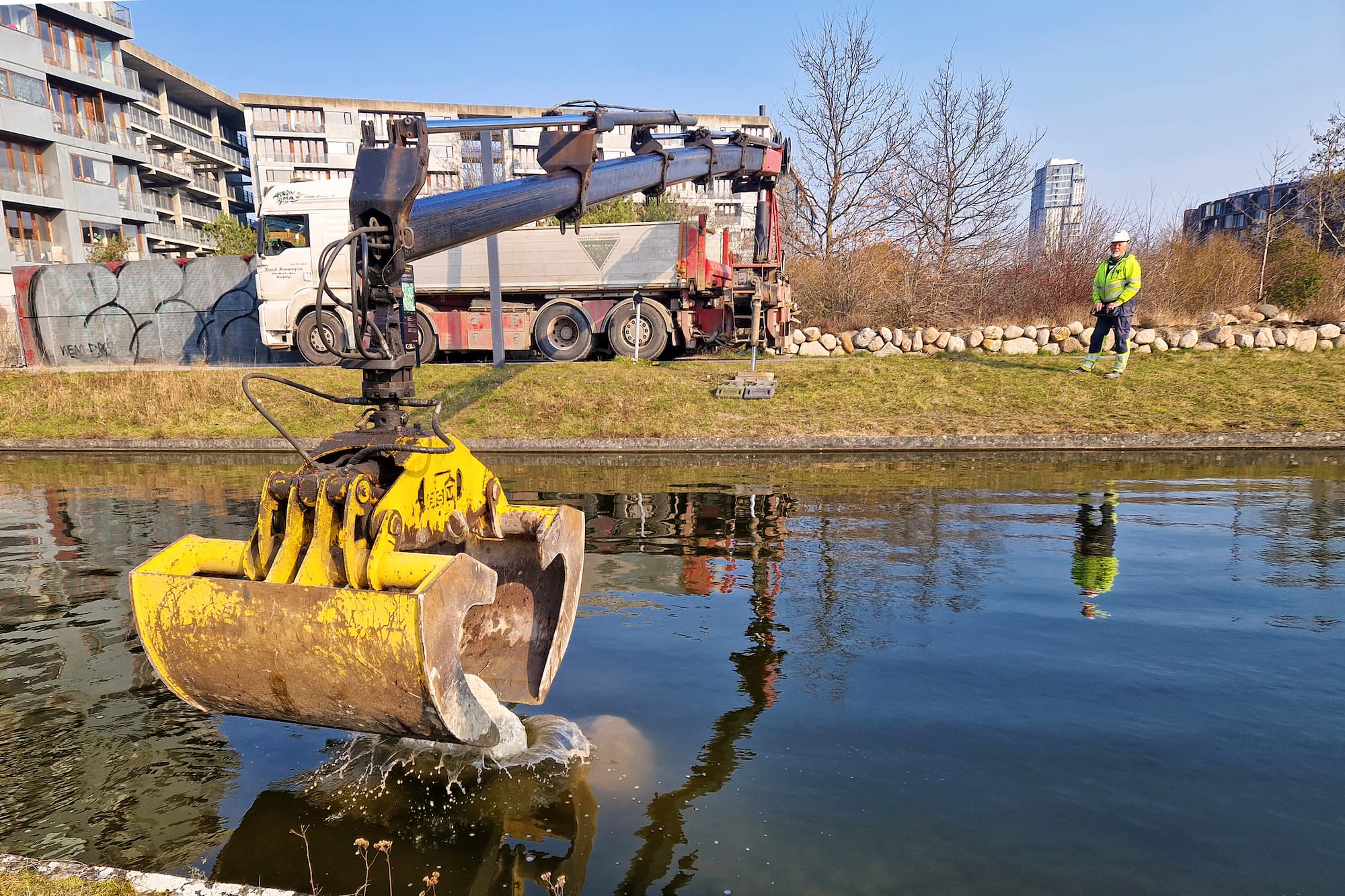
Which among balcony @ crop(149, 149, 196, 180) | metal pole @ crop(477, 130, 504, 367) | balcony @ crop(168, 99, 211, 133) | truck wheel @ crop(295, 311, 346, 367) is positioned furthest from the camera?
balcony @ crop(168, 99, 211, 133)

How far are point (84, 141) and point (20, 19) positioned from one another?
5.05 m

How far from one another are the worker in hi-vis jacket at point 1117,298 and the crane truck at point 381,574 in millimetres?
12758

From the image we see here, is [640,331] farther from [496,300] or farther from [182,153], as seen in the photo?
[182,153]

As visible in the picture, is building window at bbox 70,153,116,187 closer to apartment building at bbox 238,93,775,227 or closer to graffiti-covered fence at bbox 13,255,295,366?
graffiti-covered fence at bbox 13,255,295,366

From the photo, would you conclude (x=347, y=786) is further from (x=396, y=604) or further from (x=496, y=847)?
(x=396, y=604)

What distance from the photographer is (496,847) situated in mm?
3029

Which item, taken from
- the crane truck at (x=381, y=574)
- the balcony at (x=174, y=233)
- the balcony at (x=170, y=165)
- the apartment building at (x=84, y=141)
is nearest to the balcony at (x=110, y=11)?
the apartment building at (x=84, y=141)

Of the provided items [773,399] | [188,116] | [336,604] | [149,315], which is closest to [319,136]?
[188,116]

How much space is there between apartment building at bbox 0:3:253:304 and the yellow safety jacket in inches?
1509

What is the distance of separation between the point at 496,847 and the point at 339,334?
15.0 meters

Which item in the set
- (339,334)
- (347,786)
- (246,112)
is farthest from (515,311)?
(246,112)

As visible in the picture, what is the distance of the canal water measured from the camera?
293cm

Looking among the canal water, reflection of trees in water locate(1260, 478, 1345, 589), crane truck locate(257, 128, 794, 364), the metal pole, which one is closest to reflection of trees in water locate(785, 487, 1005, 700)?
the canal water

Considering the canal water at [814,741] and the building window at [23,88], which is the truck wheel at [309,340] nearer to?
the canal water at [814,741]
